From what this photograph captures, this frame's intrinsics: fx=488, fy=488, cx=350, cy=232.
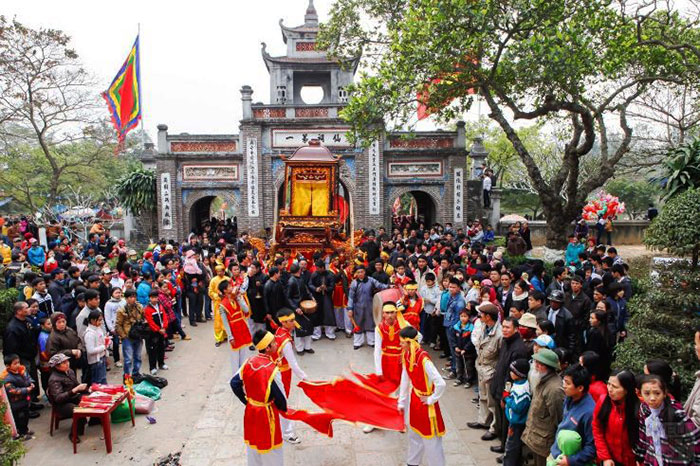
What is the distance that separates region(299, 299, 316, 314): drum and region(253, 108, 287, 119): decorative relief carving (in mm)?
10926

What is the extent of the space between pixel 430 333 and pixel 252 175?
36.9 ft

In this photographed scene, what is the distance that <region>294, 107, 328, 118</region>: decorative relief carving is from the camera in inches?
696

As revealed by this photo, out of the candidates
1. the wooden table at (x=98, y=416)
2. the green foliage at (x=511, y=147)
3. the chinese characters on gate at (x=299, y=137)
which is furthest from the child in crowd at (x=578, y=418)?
the green foliage at (x=511, y=147)

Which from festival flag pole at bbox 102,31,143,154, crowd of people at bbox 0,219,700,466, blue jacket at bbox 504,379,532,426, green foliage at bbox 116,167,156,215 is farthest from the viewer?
green foliage at bbox 116,167,156,215

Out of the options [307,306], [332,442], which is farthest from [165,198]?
[332,442]

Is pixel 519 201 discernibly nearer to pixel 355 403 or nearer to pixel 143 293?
pixel 143 293

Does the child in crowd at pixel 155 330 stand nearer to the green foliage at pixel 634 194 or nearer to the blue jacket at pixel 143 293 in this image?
the blue jacket at pixel 143 293

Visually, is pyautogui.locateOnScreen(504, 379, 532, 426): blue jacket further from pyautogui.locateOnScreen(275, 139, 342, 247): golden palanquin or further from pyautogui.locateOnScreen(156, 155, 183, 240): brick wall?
pyautogui.locateOnScreen(156, 155, 183, 240): brick wall

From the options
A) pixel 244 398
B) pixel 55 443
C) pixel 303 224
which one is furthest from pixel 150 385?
pixel 303 224

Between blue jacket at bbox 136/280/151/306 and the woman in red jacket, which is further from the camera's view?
blue jacket at bbox 136/280/151/306

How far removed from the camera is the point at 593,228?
1716 centimetres

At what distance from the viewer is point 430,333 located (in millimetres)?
8555

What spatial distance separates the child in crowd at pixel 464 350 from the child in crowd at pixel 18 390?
5211 millimetres

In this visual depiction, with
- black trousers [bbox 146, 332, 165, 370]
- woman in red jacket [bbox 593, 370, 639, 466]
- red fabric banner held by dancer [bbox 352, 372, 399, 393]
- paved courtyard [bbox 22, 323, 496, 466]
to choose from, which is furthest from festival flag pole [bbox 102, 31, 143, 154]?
woman in red jacket [bbox 593, 370, 639, 466]
